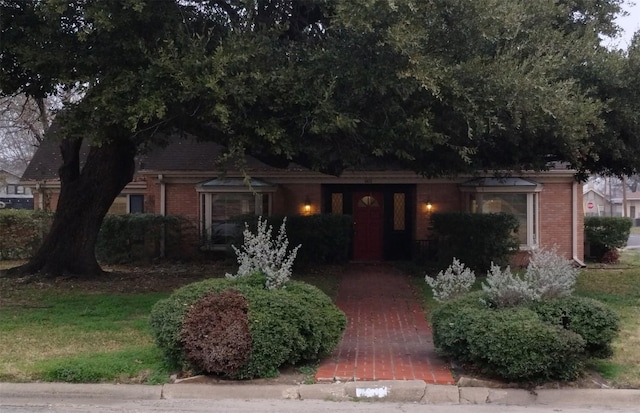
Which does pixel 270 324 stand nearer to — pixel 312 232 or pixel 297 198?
pixel 312 232

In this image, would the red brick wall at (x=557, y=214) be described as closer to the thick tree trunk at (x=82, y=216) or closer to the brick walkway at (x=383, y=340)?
the brick walkway at (x=383, y=340)

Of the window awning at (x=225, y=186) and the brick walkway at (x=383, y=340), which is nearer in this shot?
the brick walkway at (x=383, y=340)

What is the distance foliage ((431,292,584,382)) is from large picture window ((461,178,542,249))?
1198cm

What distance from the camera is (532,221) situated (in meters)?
19.8

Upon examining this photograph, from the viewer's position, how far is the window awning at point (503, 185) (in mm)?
19344

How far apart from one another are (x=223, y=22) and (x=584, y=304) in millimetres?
6951

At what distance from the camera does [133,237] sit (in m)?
19.9

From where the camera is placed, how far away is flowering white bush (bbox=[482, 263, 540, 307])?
7.94m

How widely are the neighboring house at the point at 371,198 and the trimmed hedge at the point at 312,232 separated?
191 centimetres

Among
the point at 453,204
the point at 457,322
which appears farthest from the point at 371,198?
the point at 457,322

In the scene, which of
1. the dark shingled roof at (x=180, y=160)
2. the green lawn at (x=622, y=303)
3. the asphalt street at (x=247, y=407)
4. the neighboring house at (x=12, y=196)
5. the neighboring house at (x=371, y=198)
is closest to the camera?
the asphalt street at (x=247, y=407)

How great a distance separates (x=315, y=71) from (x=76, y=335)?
498 cm

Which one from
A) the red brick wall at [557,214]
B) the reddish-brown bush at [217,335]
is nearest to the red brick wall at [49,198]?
the red brick wall at [557,214]

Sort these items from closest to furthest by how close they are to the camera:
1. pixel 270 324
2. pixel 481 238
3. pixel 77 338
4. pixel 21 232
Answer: pixel 270 324 < pixel 77 338 < pixel 481 238 < pixel 21 232
